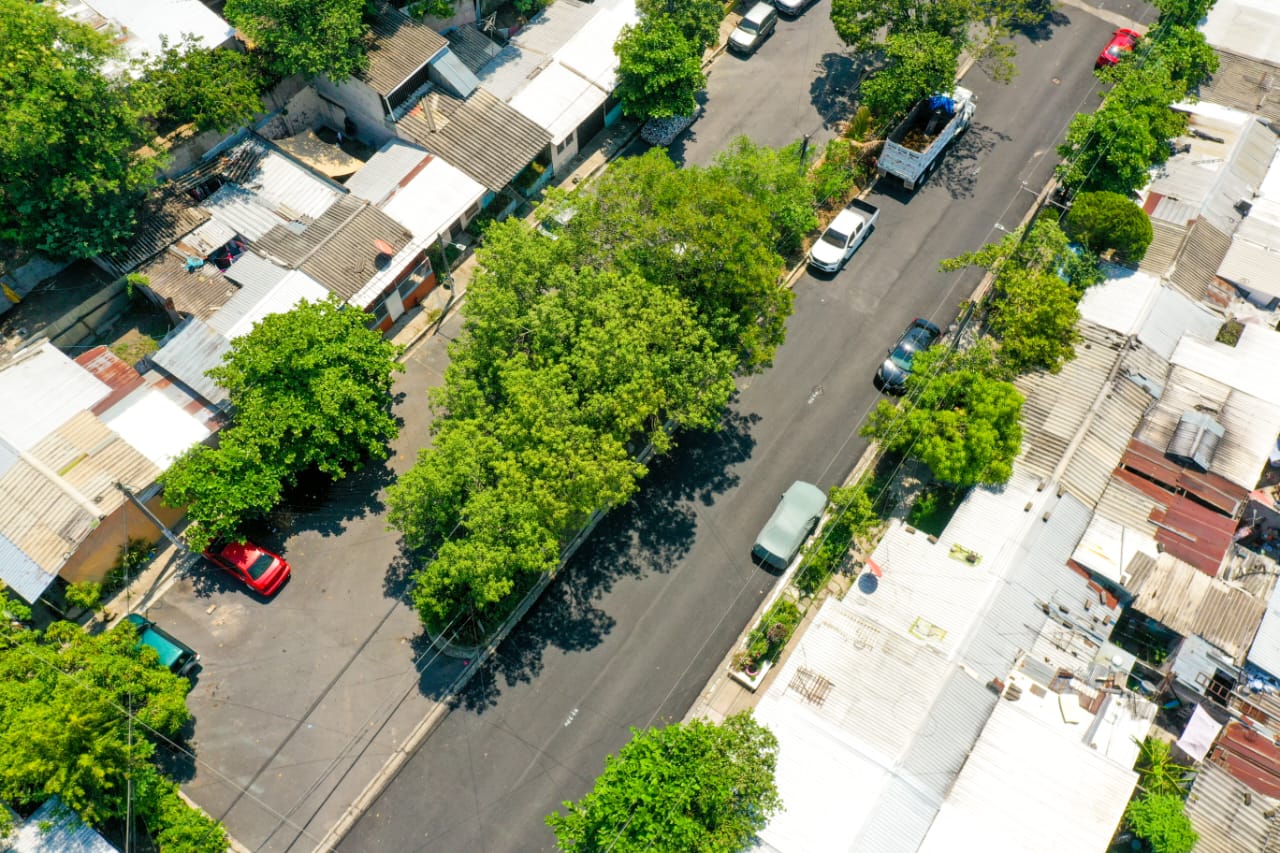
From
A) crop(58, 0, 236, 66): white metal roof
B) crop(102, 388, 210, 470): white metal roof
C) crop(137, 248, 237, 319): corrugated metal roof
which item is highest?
crop(58, 0, 236, 66): white metal roof

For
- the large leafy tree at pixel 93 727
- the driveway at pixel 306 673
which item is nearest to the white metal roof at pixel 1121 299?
the driveway at pixel 306 673

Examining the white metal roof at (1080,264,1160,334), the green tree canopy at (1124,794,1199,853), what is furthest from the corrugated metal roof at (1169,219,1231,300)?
the green tree canopy at (1124,794,1199,853)

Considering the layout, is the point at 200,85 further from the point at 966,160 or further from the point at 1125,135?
the point at 1125,135

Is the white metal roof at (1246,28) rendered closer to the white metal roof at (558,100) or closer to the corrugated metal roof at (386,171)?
the white metal roof at (558,100)

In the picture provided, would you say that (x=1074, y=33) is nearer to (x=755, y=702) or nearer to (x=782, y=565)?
(x=782, y=565)

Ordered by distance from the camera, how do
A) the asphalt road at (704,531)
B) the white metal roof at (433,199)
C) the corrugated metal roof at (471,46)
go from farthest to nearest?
the corrugated metal roof at (471,46)
the white metal roof at (433,199)
the asphalt road at (704,531)

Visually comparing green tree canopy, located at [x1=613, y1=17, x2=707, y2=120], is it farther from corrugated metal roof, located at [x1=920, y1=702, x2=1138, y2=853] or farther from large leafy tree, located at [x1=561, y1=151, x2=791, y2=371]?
corrugated metal roof, located at [x1=920, y1=702, x2=1138, y2=853]
